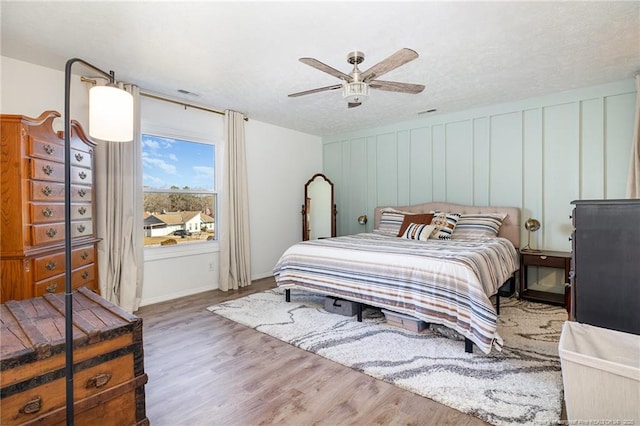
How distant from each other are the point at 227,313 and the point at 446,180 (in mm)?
3629

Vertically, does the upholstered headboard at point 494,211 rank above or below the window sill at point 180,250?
above

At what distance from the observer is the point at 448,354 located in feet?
8.05

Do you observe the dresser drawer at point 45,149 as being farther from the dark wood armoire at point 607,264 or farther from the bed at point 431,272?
the dark wood armoire at point 607,264

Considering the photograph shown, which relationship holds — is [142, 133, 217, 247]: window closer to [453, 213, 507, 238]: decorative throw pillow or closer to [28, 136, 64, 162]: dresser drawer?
[28, 136, 64, 162]: dresser drawer

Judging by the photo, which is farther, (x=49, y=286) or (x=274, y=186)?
(x=274, y=186)

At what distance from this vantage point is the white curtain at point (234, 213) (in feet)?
14.7

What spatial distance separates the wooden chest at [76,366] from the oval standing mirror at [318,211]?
Answer: 13.4ft

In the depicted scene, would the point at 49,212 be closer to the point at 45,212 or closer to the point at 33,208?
the point at 45,212

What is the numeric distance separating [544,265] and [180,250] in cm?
449

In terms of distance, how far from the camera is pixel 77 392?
1.38 m

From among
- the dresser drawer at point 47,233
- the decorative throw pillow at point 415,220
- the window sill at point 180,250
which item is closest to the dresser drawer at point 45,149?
the dresser drawer at point 47,233

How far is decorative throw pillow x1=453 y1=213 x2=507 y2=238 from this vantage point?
4.04 metres

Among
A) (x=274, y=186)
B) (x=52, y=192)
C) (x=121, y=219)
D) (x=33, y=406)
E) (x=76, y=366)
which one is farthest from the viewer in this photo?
(x=274, y=186)

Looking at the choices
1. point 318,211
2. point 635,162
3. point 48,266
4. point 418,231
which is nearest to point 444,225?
point 418,231
